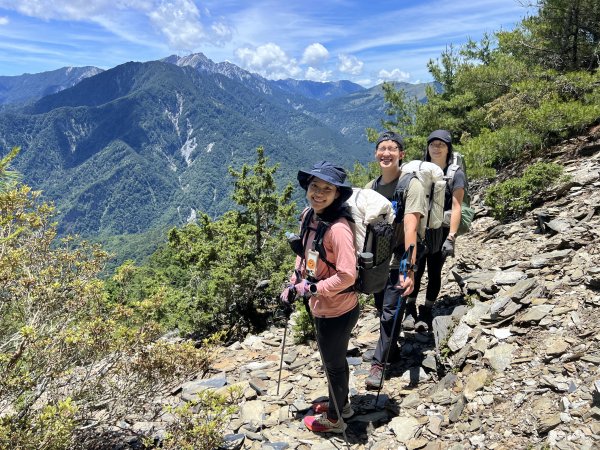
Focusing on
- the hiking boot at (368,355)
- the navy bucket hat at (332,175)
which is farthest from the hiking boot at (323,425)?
the navy bucket hat at (332,175)

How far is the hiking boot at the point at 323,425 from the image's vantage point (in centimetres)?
424

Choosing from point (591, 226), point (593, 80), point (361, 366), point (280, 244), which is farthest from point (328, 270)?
point (593, 80)

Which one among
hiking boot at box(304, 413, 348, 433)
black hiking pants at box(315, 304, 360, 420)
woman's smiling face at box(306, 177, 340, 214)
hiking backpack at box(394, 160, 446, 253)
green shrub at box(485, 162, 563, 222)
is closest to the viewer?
woman's smiling face at box(306, 177, 340, 214)

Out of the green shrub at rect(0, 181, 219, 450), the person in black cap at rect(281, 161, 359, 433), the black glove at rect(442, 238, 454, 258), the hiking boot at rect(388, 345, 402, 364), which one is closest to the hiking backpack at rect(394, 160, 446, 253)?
the black glove at rect(442, 238, 454, 258)

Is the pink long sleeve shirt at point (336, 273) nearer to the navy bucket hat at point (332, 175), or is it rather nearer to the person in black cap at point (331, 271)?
the person in black cap at point (331, 271)

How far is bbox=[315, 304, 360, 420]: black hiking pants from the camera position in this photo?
384cm

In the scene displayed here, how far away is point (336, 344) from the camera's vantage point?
3.87 meters

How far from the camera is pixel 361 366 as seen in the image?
576 cm

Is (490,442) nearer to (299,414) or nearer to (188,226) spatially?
(299,414)

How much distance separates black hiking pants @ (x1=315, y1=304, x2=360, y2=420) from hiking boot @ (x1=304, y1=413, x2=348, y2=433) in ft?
1.01

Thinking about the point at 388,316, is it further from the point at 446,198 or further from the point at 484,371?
the point at 446,198

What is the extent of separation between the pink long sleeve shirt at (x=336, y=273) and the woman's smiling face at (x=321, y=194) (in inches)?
8.1

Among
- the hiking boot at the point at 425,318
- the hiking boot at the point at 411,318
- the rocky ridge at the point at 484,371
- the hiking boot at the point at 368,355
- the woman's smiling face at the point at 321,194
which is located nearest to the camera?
the rocky ridge at the point at 484,371

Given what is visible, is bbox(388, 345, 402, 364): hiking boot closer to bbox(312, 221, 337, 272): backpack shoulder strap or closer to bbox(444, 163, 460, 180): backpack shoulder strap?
bbox(312, 221, 337, 272): backpack shoulder strap
